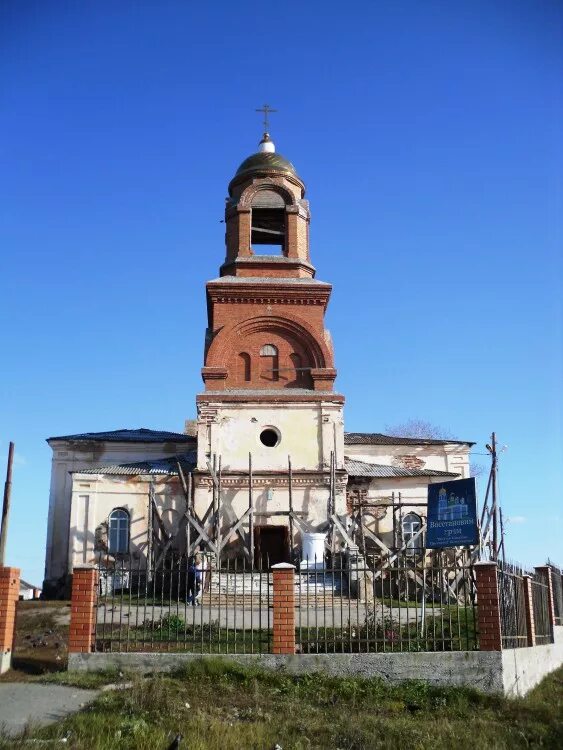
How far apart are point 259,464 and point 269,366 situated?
3.26 meters

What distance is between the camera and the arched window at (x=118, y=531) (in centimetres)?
2344

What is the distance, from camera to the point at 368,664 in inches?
413

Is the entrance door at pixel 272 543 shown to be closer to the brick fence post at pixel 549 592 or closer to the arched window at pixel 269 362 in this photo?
the arched window at pixel 269 362

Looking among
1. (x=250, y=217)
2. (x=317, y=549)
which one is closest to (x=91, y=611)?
(x=317, y=549)

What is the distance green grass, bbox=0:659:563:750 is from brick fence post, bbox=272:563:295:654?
1.40ft

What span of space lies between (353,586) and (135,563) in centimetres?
787

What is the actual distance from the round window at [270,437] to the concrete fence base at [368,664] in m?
13.1

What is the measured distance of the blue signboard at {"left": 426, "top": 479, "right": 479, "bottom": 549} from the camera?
11.9 metres

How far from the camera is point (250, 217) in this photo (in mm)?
25906

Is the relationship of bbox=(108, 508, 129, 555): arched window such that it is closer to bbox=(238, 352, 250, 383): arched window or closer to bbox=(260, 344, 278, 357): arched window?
bbox=(238, 352, 250, 383): arched window

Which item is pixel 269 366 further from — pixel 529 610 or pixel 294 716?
pixel 294 716

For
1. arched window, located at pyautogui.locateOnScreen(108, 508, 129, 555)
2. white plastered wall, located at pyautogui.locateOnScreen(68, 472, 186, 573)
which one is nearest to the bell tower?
white plastered wall, located at pyautogui.locateOnScreen(68, 472, 186, 573)

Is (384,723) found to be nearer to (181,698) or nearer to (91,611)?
(181,698)

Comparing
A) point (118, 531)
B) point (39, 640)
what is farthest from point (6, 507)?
point (39, 640)
